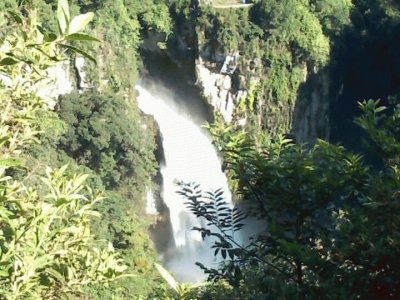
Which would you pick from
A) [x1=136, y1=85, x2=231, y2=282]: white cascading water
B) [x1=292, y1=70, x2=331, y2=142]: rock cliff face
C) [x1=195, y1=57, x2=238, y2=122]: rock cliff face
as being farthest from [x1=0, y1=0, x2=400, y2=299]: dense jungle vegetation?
[x1=292, y1=70, x2=331, y2=142]: rock cliff face

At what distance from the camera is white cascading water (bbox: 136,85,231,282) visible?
12906 mm

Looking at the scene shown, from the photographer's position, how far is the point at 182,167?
13.9 m

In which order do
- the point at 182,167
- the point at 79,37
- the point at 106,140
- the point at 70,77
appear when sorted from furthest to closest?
the point at 182,167 → the point at 70,77 → the point at 106,140 → the point at 79,37

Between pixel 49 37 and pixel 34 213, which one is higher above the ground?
pixel 49 37

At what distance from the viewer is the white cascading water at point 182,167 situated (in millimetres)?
12906

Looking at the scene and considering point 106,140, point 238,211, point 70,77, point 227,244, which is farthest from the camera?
point 70,77

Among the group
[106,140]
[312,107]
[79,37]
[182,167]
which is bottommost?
[79,37]

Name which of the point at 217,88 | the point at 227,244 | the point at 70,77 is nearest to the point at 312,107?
the point at 217,88

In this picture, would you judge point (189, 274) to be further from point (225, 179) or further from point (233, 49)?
point (233, 49)

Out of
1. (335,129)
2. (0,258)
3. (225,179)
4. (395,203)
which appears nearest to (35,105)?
(0,258)

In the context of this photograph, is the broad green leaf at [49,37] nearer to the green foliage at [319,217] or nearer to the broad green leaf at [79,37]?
the broad green leaf at [79,37]

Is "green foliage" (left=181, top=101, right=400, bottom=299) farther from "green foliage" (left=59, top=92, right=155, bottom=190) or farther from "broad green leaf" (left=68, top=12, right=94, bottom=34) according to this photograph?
"green foliage" (left=59, top=92, right=155, bottom=190)

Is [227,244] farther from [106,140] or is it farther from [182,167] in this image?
[182,167]

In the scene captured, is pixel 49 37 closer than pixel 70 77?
Yes
